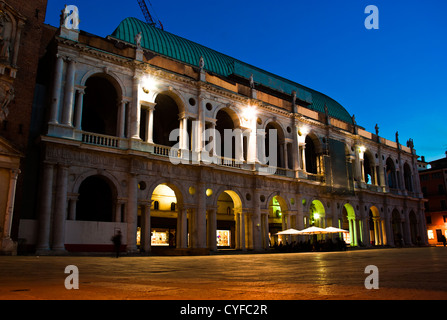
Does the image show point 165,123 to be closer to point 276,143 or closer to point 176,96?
point 176,96

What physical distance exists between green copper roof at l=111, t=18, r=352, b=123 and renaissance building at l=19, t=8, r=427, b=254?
133 mm

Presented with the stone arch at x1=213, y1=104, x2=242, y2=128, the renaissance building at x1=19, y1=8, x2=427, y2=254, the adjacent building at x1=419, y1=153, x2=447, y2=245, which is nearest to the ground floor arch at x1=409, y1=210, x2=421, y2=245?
the renaissance building at x1=19, y1=8, x2=427, y2=254

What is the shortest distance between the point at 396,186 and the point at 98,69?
3980 centimetres

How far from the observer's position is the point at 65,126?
21.5 meters

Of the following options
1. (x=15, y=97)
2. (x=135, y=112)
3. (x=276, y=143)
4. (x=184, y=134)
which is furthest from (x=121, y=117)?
(x=276, y=143)

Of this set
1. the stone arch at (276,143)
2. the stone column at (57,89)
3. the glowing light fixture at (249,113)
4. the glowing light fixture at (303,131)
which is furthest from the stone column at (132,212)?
the glowing light fixture at (303,131)

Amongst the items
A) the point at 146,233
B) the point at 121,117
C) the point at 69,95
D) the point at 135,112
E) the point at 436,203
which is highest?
the point at 69,95

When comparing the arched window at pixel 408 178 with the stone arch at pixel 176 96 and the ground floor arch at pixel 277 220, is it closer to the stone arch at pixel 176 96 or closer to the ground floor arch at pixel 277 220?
the ground floor arch at pixel 277 220

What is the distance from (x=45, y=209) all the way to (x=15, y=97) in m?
6.39

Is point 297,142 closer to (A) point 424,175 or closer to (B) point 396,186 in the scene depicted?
(B) point 396,186

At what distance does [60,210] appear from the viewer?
67.4ft

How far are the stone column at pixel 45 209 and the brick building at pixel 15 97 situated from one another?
113 cm

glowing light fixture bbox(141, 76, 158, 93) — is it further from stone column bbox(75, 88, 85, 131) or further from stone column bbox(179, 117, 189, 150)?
stone column bbox(75, 88, 85, 131)
